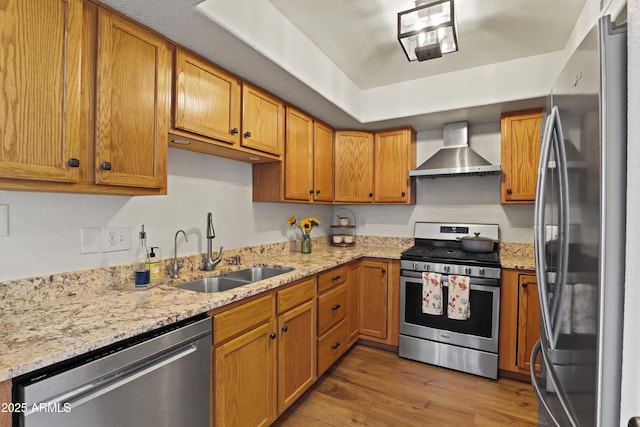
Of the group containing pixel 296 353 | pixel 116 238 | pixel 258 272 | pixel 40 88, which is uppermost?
pixel 40 88

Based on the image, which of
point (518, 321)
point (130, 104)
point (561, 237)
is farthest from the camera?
point (518, 321)

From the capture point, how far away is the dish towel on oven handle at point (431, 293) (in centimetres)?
263

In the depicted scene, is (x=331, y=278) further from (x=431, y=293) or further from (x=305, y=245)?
(x=431, y=293)

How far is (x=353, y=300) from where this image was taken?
2939 millimetres

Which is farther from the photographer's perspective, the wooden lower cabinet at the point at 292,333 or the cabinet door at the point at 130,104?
the wooden lower cabinet at the point at 292,333

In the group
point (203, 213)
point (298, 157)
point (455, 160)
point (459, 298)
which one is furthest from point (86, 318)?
point (455, 160)

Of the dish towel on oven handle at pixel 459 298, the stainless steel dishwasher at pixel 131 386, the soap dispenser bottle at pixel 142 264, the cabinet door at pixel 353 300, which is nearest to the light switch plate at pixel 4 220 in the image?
the soap dispenser bottle at pixel 142 264

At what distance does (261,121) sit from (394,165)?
5.39ft

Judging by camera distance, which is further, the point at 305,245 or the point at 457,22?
the point at 305,245

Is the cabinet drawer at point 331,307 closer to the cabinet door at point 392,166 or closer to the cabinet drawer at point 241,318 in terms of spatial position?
the cabinet drawer at point 241,318

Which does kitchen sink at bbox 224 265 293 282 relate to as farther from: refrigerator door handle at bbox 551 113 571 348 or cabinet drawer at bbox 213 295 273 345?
refrigerator door handle at bbox 551 113 571 348

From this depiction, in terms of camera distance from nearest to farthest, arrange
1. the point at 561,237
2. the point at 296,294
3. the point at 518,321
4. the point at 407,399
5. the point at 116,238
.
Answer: the point at 561,237, the point at 116,238, the point at 296,294, the point at 407,399, the point at 518,321

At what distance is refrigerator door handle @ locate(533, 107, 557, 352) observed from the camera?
42.7 inches

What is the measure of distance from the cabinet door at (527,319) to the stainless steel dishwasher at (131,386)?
237cm
